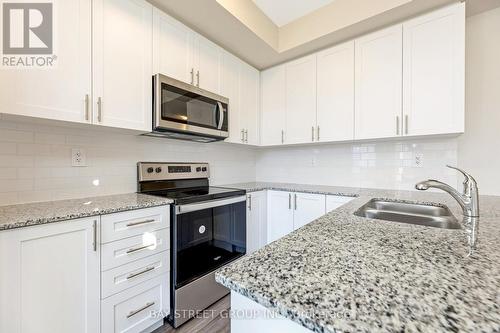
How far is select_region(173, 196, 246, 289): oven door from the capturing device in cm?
159

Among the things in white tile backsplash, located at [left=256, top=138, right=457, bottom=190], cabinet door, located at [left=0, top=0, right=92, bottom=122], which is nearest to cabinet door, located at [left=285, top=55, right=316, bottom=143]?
white tile backsplash, located at [left=256, top=138, right=457, bottom=190]

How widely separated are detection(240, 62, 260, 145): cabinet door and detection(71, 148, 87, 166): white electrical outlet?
4.97 ft

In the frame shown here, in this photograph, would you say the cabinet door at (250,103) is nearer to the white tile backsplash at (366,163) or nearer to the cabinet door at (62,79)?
the white tile backsplash at (366,163)

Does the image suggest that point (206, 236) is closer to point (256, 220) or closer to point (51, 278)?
point (256, 220)

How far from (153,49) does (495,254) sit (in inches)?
83.5

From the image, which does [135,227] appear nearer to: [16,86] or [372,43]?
[16,86]

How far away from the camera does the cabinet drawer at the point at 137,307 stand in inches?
50.8

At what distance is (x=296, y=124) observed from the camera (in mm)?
2582

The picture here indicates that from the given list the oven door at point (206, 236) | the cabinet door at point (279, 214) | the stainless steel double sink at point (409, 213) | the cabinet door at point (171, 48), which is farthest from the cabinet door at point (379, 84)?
the cabinet door at point (171, 48)

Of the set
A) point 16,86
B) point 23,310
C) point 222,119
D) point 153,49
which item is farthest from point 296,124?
point 23,310

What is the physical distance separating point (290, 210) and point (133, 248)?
1546mm

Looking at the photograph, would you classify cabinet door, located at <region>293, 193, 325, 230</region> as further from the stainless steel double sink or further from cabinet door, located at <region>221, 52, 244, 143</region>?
cabinet door, located at <region>221, 52, 244, 143</region>

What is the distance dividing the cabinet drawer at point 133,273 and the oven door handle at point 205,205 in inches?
11.9

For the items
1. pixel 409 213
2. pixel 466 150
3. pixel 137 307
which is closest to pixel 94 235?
pixel 137 307
